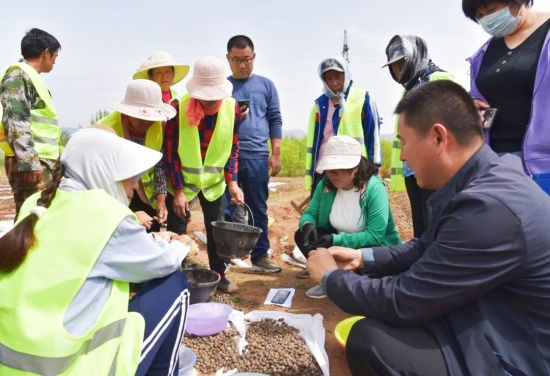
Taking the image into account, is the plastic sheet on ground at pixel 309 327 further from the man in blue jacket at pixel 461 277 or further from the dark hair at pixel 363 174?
the dark hair at pixel 363 174

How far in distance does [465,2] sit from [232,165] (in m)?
2.02

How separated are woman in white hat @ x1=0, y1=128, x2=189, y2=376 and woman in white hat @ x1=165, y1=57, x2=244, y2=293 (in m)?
1.53

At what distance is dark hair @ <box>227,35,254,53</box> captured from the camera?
4.32m

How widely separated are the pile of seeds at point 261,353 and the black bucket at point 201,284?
0.88 feet

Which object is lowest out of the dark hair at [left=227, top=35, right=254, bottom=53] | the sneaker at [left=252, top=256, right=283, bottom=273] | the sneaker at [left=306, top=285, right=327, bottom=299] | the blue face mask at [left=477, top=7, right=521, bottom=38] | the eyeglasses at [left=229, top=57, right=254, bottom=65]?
the sneaker at [left=252, top=256, right=283, bottom=273]

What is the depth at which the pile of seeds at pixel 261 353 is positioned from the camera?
2611mm

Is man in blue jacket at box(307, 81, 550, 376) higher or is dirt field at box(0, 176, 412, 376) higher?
man in blue jacket at box(307, 81, 550, 376)

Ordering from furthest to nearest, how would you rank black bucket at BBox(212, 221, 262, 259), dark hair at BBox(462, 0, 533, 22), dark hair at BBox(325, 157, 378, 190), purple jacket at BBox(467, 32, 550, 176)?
dark hair at BBox(325, 157, 378, 190), black bucket at BBox(212, 221, 262, 259), dark hair at BBox(462, 0, 533, 22), purple jacket at BBox(467, 32, 550, 176)

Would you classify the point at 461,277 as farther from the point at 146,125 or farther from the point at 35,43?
the point at 35,43

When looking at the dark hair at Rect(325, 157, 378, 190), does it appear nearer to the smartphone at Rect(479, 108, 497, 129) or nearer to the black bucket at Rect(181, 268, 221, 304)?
the smartphone at Rect(479, 108, 497, 129)

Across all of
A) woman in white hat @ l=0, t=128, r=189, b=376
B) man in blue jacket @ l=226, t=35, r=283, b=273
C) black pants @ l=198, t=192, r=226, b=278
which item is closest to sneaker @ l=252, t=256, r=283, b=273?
man in blue jacket @ l=226, t=35, r=283, b=273

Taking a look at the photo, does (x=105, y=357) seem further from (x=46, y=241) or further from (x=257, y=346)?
(x=257, y=346)

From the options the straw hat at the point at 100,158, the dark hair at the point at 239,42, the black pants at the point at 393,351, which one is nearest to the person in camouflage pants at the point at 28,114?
the dark hair at the point at 239,42

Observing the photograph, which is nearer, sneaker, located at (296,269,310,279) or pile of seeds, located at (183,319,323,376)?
pile of seeds, located at (183,319,323,376)
